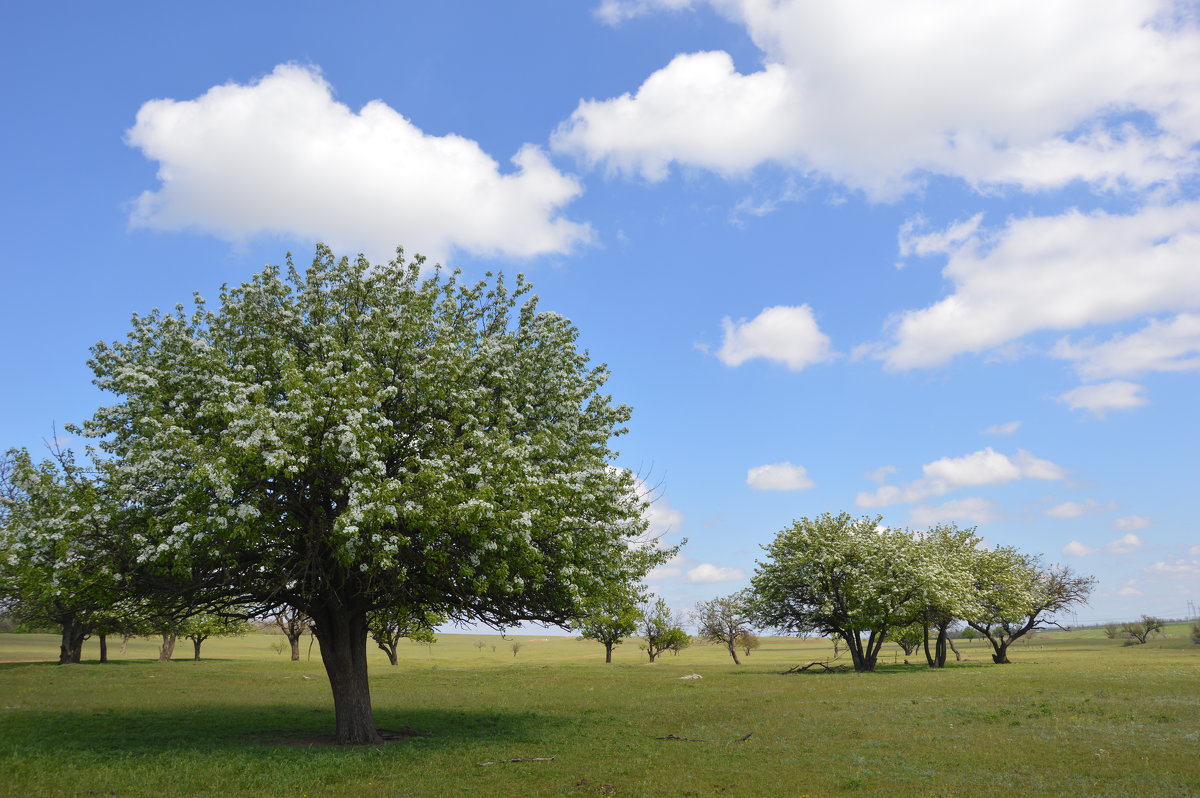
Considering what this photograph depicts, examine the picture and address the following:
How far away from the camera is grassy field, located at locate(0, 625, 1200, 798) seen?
18.1 meters

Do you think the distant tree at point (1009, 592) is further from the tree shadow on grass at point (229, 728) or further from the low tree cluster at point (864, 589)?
the tree shadow on grass at point (229, 728)

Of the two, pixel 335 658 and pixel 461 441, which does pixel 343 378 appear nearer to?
pixel 461 441

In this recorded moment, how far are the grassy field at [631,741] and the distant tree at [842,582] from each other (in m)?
12.4

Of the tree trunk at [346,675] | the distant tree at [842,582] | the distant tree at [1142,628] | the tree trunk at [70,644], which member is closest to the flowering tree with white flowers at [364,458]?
the tree trunk at [346,675]

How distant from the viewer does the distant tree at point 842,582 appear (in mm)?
58125

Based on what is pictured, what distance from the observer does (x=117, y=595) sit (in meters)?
22.1

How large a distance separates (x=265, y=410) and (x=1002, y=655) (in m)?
82.1

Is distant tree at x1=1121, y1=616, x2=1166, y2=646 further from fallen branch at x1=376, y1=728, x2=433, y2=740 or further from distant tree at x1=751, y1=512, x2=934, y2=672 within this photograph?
fallen branch at x1=376, y1=728, x2=433, y2=740

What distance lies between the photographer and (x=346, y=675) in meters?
25.7

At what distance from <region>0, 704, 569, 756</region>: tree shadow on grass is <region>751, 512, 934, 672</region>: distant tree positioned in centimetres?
3410

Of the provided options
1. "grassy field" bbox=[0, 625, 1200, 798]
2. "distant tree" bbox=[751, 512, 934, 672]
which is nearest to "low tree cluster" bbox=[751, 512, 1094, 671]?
"distant tree" bbox=[751, 512, 934, 672]

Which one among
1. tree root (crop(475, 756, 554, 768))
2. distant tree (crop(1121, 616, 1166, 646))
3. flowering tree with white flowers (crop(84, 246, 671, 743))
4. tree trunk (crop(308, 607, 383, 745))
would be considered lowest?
distant tree (crop(1121, 616, 1166, 646))

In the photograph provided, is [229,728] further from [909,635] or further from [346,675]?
[909,635]

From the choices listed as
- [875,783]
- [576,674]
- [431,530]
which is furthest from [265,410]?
[576,674]
